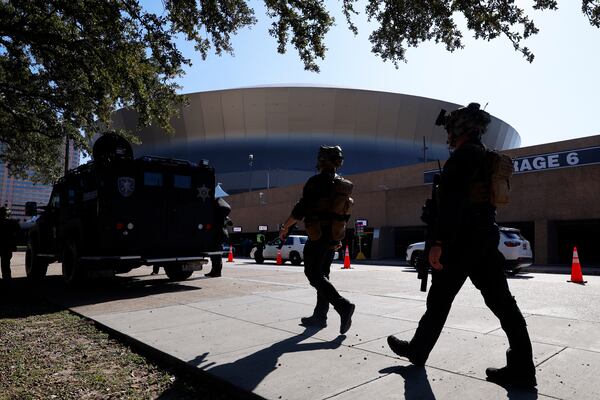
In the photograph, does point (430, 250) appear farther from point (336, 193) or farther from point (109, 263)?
point (109, 263)

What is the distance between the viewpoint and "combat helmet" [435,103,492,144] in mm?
3266

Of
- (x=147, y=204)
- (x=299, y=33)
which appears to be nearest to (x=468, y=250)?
(x=299, y=33)

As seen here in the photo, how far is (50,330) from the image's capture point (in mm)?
5328

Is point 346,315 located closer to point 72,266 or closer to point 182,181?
point 182,181

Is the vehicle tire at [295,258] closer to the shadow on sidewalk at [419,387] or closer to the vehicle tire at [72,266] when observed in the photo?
the vehicle tire at [72,266]

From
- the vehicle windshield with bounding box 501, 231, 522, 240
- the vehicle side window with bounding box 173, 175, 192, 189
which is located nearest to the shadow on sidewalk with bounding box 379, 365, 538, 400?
the vehicle side window with bounding box 173, 175, 192, 189

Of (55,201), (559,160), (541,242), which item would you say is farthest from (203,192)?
(559,160)

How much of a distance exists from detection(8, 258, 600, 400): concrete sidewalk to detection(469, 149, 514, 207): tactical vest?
130 cm

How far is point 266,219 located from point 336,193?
128 feet

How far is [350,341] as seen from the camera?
14.0 ft

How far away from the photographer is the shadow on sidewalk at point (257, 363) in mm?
3189

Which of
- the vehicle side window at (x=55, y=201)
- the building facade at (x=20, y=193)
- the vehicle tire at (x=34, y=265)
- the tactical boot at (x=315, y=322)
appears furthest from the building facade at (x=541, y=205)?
the building facade at (x=20, y=193)

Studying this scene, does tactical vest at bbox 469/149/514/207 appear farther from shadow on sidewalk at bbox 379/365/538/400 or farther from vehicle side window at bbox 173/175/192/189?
vehicle side window at bbox 173/175/192/189

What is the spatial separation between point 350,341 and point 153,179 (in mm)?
6078
